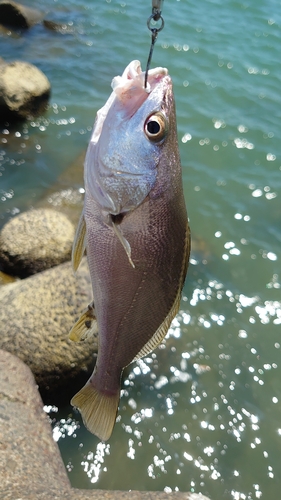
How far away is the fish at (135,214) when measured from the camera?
2.00m

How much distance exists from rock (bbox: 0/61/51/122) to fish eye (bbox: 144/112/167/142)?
646 centimetres

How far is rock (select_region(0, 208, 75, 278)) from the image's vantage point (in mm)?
5297

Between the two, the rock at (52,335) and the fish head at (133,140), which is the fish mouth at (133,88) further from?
the rock at (52,335)

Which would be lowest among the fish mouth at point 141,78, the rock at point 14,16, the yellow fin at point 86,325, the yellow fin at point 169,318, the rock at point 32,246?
the rock at point 32,246

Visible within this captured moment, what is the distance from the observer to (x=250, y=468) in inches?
171

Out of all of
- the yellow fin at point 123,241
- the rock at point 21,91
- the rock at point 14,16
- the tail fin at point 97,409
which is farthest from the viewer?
the rock at point 14,16

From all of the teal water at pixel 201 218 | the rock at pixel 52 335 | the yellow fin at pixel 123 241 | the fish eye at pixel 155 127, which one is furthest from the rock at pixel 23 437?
the fish eye at pixel 155 127

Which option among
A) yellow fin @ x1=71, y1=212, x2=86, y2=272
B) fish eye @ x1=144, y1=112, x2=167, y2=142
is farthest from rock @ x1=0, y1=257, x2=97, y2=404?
fish eye @ x1=144, y1=112, x2=167, y2=142

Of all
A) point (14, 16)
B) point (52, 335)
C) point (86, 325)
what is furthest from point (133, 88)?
point (14, 16)

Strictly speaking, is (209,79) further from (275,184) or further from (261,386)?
(261,386)

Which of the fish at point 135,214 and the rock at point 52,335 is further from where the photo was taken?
the rock at point 52,335

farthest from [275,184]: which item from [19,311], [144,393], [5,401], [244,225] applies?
[5,401]

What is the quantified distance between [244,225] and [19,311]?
12.5 feet

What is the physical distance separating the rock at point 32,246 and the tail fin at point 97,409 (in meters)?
2.99
